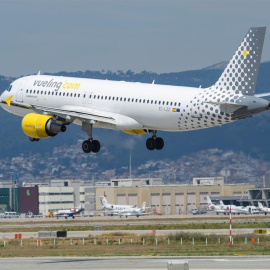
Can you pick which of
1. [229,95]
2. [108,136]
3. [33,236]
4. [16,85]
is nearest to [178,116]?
[229,95]

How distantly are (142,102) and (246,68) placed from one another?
373 inches

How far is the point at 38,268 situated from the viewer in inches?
2653

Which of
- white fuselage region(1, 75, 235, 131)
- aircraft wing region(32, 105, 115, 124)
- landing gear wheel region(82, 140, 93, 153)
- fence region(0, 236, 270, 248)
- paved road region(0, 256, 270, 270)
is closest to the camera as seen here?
paved road region(0, 256, 270, 270)

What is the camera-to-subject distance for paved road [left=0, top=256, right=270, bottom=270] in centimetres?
6662

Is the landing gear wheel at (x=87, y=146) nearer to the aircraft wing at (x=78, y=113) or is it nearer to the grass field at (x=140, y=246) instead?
the aircraft wing at (x=78, y=113)

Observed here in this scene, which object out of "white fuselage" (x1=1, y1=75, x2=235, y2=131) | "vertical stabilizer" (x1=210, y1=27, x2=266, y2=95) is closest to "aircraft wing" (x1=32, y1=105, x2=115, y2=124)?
"white fuselage" (x1=1, y1=75, x2=235, y2=131)

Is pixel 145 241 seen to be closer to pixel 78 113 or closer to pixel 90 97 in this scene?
pixel 78 113

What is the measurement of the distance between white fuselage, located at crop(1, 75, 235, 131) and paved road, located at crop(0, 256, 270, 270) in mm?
15382

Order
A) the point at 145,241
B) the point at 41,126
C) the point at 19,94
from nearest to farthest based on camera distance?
the point at 41,126, the point at 19,94, the point at 145,241

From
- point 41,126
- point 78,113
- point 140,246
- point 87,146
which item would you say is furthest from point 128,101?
point 140,246

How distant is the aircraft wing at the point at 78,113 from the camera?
92438 mm

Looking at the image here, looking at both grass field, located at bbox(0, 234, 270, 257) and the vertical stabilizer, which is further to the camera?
the vertical stabilizer

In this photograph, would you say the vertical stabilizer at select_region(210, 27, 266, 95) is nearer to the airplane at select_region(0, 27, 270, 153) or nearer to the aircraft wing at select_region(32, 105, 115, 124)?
the airplane at select_region(0, 27, 270, 153)

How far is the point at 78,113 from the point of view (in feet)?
306
